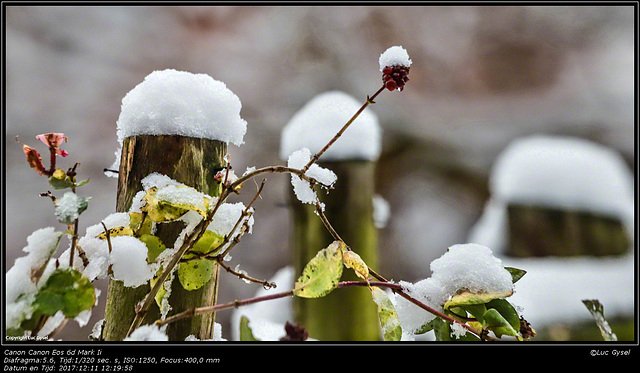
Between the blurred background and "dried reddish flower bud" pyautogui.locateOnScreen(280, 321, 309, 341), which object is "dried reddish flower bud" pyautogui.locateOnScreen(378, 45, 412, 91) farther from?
the blurred background

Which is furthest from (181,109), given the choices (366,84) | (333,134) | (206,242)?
(366,84)

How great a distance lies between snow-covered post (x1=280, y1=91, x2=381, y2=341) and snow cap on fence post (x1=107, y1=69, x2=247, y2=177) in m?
0.41

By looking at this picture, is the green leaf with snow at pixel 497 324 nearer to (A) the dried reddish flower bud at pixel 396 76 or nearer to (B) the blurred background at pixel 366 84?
(A) the dried reddish flower bud at pixel 396 76

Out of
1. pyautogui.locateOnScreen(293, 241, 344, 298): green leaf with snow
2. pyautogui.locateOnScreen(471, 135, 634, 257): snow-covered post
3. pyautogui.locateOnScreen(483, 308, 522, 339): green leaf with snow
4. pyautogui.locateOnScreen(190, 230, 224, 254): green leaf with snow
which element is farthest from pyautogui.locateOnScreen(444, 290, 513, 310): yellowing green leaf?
pyautogui.locateOnScreen(471, 135, 634, 257): snow-covered post

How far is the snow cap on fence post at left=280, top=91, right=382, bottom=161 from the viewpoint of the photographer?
34.9 inches

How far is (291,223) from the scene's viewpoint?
0.96 meters

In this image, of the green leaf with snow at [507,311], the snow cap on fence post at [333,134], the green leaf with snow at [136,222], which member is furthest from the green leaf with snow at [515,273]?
the snow cap on fence post at [333,134]

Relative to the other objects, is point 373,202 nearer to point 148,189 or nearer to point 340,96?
point 340,96

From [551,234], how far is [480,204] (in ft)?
4.12

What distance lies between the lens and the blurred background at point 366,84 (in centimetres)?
204

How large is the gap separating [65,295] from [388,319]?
283mm

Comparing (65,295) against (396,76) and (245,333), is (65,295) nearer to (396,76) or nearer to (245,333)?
(245,333)

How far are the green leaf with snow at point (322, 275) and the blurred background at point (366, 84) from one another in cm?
168
